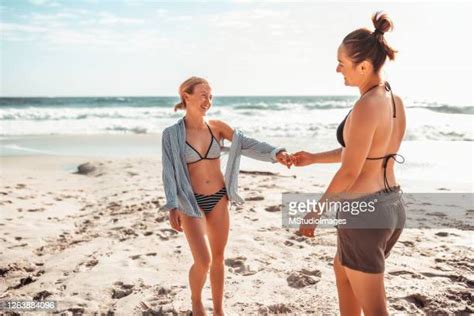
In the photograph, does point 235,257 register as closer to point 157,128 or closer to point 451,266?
point 451,266

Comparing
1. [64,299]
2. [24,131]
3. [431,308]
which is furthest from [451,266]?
[24,131]

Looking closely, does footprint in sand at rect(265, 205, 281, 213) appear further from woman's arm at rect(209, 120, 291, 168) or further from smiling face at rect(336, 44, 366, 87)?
smiling face at rect(336, 44, 366, 87)

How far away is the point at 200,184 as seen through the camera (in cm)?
404

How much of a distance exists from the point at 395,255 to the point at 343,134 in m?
3.10

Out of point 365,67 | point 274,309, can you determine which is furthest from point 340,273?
point 274,309

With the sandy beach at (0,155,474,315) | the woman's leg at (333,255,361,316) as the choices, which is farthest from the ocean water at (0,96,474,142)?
the woman's leg at (333,255,361,316)

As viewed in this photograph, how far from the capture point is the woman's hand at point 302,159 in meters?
4.13

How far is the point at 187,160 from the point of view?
402cm

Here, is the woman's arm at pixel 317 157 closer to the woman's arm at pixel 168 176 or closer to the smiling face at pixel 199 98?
the smiling face at pixel 199 98

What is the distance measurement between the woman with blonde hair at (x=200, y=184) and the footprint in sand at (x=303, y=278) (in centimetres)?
99

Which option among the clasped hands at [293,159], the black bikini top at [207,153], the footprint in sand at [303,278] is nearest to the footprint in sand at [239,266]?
the footprint in sand at [303,278]

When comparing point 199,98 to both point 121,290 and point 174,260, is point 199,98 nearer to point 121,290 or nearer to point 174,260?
point 121,290

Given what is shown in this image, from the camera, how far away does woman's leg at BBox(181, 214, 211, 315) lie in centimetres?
380

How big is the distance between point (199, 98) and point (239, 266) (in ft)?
6.80
